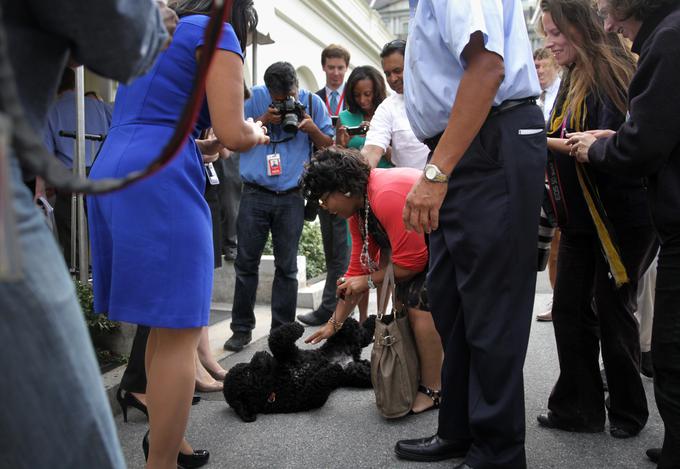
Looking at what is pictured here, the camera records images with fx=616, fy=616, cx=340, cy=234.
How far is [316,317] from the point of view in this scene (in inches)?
196

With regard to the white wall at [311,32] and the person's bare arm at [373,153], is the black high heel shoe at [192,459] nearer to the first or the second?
the person's bare arm at [373,153]

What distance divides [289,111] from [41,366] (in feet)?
11.3

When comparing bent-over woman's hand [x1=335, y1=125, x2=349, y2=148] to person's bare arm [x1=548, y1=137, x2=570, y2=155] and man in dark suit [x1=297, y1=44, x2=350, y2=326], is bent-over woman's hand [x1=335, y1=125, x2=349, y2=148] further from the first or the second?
person's bare arm [x1=548, y1=137, x2=570, y2=155]

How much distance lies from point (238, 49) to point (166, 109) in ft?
0.91

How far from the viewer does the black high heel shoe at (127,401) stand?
2771mm

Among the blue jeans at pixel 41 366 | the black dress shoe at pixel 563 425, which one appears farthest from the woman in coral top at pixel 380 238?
the blue jeans at pixel 41 366

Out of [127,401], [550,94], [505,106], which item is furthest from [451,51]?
[550,94]

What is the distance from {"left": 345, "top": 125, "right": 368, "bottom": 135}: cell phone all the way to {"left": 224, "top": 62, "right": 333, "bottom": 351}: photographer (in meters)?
0.46

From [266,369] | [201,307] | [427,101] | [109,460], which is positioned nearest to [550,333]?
[266,369]

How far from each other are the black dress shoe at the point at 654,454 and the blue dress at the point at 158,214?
1799 mm

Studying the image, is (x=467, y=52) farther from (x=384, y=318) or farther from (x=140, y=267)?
(x=384, y=318)

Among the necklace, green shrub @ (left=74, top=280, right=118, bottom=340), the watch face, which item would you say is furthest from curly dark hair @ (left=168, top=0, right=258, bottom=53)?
green shrub @ (left=74, top=280, right=118, bottom=340)

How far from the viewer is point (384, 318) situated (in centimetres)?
297

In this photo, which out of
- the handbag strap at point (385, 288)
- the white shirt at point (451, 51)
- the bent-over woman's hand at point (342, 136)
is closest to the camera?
the white shirt at point (451, 51)
